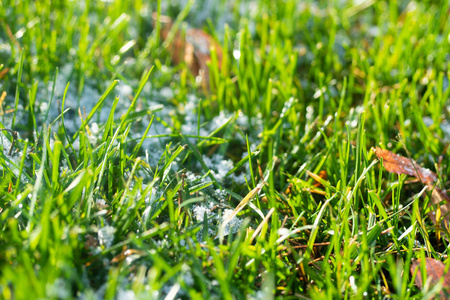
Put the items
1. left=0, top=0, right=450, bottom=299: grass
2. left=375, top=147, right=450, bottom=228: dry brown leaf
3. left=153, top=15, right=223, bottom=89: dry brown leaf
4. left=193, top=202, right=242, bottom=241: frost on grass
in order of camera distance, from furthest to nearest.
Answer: left=153, top=15, right=223, bottom=89: dry brown leaf
left=375, top=147, right=450, bottom=228: dry brown leaf
left=193, top=202, right=242, bottom=241: frost on grass
left=0, top=0, right=450, bottom=299: grass

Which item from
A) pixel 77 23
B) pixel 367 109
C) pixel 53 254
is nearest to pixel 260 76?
pixel 367 109

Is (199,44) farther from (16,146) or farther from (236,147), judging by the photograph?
(16,146)

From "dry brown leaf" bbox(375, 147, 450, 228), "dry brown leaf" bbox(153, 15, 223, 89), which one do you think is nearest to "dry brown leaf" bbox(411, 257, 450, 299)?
"dry brown leaf" bbox(375, 147, 450, 228)

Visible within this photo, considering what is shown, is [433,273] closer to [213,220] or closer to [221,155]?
[213,220]

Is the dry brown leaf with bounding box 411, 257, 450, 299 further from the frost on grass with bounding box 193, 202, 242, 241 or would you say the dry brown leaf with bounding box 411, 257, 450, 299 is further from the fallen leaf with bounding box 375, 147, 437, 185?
the frost on grass with bounding box 193, 202, 242, 241

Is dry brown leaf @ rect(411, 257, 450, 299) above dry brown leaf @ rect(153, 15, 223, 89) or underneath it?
underneath

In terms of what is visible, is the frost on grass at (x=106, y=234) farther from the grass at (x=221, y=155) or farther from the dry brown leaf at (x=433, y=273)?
the dry brown leaf at (x=433, y=273)

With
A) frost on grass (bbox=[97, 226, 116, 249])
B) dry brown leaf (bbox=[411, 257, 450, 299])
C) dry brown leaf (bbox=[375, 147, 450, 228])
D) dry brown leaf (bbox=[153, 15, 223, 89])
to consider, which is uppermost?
dry brown leaf (bbox=[153, 15, 223, 89])

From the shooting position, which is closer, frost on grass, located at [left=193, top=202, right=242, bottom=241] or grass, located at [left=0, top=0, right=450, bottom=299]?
grass, located at [left=0, top=0, right=450, bottom=299]

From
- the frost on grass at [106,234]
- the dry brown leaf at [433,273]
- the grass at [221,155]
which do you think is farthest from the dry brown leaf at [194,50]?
the dry brown leaf at [433,273]
